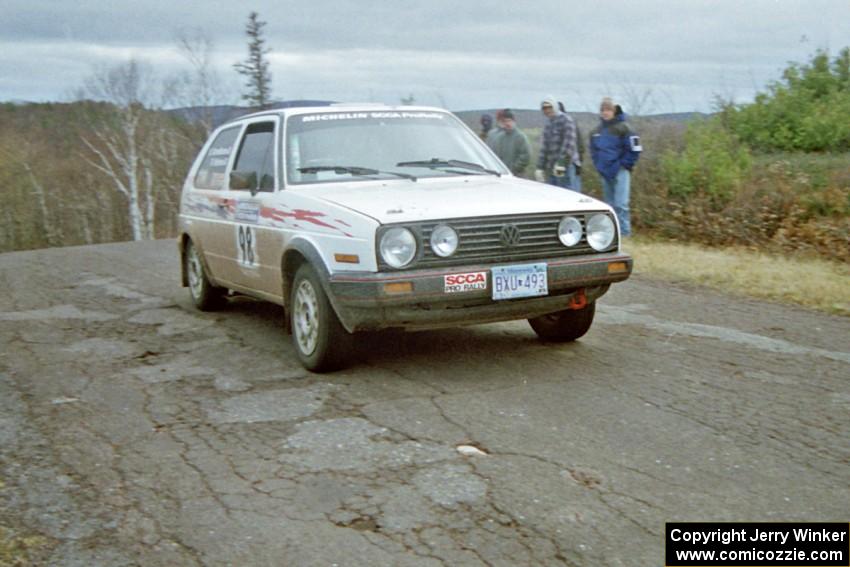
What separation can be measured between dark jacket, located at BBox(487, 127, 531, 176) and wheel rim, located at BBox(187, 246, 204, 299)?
5.42 metres

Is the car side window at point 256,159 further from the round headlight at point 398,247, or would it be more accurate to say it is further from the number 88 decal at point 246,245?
the round headlight at point 398,247

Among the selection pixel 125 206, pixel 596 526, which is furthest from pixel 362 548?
pixel 125 206

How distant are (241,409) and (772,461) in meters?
2.72

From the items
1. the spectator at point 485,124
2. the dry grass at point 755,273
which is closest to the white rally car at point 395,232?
the dry grass at point 755,273

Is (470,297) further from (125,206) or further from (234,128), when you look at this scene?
(125,206)

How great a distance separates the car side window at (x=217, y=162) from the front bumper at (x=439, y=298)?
2.62m

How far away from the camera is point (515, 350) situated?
20.6 feet

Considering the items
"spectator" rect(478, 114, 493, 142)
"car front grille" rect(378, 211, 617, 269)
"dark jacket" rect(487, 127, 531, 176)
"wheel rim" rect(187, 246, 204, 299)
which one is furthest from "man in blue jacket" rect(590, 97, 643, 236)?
"car front grille" rect(378, 211, 617, 269)

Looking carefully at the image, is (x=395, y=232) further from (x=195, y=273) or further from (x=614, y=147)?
(x=614, y=147)

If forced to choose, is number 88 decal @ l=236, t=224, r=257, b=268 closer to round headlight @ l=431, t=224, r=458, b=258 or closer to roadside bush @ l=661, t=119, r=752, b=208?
round headlight @ l=431, t=224, r=458, b=258

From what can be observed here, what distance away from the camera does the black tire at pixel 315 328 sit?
18.3ft

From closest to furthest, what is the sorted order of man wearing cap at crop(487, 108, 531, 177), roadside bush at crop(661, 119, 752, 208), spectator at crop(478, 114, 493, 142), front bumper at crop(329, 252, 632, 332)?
front bumper at crop(329, 252, 632, 332)
man wearing cap at crop(487, 108, 531, 177)
roadside bush at crop(661, 119, 752, 208)
spectator at crop(478, 114, 493, 142)

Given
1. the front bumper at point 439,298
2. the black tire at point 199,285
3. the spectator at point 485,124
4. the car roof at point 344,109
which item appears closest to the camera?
the front bumper at point 439,298

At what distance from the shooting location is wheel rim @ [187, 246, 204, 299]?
8.21m
